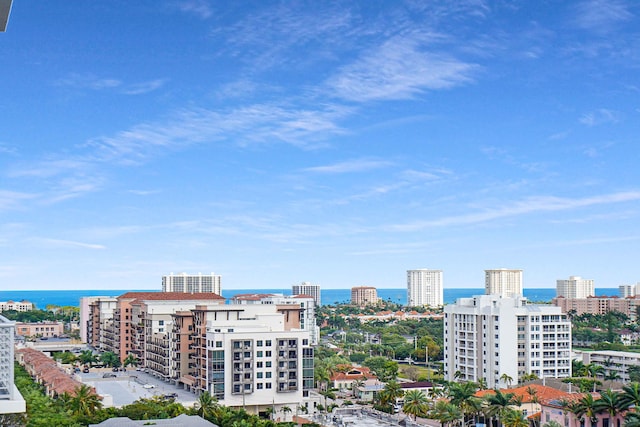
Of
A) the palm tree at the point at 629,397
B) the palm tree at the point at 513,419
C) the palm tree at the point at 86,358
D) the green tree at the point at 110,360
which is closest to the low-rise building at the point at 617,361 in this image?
A: the palm tree at the point at 513,419

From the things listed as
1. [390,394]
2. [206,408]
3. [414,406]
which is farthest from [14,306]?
[414,406]

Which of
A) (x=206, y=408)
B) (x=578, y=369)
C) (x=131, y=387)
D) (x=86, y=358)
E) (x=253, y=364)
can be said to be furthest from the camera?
(x=86, y=358)

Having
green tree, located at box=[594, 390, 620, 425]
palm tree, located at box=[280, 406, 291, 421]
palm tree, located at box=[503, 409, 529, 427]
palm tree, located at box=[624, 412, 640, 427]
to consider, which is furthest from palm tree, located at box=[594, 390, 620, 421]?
palm tree, located at box=[280, 406, 291, 421]

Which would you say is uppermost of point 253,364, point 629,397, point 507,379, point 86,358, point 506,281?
point 506,281

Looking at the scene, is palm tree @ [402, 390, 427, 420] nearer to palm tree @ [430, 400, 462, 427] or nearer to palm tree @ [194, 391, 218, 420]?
palm tree @ [430, 400, 462, 427]

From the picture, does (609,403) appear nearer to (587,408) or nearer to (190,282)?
(587,408)

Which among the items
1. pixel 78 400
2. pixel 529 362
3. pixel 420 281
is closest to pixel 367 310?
pixel 420 281
